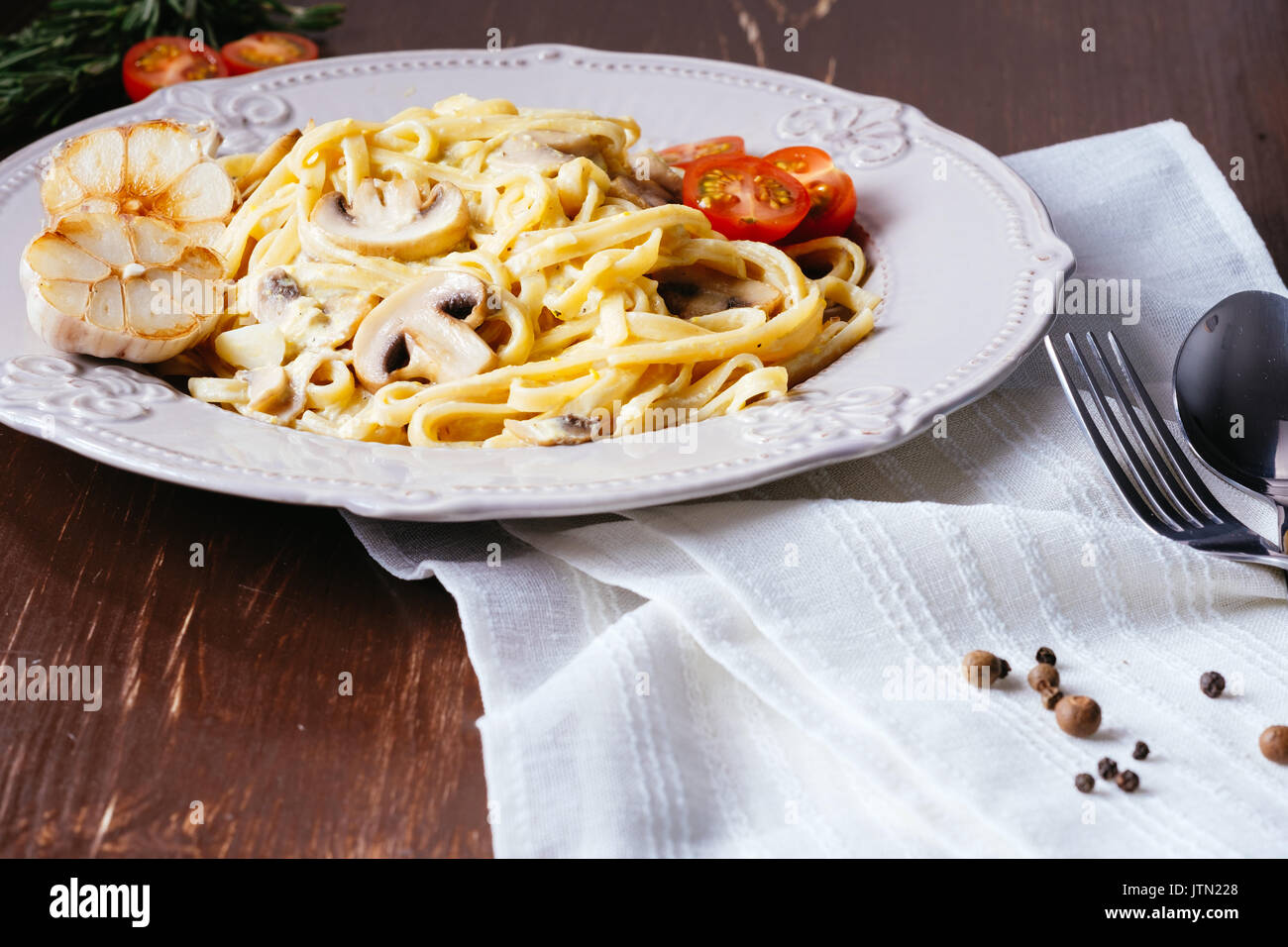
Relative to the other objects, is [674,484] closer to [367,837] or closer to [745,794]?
[745,794]

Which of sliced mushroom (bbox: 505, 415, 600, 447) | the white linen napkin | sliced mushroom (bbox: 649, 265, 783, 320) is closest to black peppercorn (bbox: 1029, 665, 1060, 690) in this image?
the white linen napkin

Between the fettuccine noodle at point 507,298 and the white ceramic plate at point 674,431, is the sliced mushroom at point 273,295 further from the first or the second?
the white ceramic plate at point 674,431

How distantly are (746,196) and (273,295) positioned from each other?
55.7 inches

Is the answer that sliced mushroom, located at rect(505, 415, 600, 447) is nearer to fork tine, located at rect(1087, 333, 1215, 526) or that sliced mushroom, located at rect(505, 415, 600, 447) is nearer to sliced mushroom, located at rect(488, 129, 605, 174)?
sliced mushroom, located at rect(488, 129, 605, 174)

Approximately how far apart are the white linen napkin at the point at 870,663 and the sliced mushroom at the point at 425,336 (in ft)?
1.71

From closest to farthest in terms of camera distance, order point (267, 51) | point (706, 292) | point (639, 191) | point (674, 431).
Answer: point (674, 431) < point (706, 292) < point (639, 191) < point (267, 51)

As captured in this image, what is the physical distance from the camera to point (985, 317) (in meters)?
3.44

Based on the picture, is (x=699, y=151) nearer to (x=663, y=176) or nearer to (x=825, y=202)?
(x=663, y=176)

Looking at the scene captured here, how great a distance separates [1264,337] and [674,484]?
1606 mm

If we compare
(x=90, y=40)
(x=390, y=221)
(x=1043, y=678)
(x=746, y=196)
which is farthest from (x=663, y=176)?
(x=90, y=40)

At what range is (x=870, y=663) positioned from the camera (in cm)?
257

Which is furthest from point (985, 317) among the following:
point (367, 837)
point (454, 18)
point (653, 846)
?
point (454, 18)

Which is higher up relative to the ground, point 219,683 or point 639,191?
point 639,191

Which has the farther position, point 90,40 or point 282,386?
point 90,40
